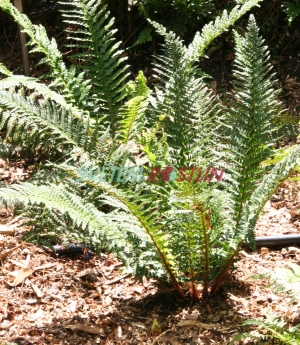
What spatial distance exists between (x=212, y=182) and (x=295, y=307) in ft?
2.05

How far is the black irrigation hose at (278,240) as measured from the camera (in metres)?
2.93

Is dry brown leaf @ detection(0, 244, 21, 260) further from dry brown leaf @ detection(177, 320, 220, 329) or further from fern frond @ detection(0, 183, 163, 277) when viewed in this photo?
dry brown leaf @ detection(177, 320, 220, 329)

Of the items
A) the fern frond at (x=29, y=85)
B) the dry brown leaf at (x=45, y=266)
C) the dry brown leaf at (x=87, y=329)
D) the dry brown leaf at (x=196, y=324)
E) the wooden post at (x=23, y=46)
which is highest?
the wooden post at (x=23, y=46)

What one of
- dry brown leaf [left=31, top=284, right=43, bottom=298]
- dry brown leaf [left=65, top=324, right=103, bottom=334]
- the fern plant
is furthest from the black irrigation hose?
dry brown leaf [left=31, top=284, right=43, bottom=298]

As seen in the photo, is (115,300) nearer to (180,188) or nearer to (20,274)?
(20,274)

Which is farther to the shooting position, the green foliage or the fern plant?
the green foliage

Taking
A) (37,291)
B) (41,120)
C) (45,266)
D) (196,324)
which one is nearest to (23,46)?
(41,120)

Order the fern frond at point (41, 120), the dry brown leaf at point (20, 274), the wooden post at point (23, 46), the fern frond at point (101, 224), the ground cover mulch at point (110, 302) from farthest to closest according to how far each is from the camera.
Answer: the wooden post at point (23, 46) < the dry brown leaf at point (20, 274) < the fern frond at point (41, 120) < the ground cover mulch at point (110, 302) < the fern frond at point (101, 224)

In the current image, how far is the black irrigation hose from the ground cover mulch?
0.13 feet

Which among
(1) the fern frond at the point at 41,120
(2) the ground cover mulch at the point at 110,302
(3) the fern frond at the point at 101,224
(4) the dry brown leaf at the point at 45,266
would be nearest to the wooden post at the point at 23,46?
(1) the fern frond at the point at 41,120

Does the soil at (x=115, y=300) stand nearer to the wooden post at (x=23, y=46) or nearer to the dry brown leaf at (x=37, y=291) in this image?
the dry brown leaf at (x=37, y=291)

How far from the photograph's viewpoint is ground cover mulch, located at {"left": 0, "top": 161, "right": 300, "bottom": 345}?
241cm

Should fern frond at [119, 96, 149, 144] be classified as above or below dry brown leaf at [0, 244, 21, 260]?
above

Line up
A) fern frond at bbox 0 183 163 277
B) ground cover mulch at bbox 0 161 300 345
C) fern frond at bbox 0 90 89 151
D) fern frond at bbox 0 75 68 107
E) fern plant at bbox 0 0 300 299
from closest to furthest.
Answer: fern frond at bbox 0 183 163 277
fern plant at bbox 0 0 300 299
ground cover mulch at bbox 0 161 300 345
fern frond at bbox 0 90 89 151
fern frond at bbox 0 75 68 107
